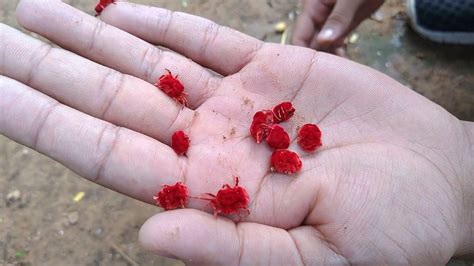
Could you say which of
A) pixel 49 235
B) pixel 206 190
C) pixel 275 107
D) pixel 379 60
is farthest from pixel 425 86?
pixel 49 235

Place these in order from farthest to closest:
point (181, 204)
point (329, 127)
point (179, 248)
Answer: point (329, 127)
point (181, 204)
point (179, 248)

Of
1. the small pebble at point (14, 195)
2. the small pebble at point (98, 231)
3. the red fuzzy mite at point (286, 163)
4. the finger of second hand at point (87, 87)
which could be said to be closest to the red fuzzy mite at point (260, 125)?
the red fuzzy mite at point (286, 163)

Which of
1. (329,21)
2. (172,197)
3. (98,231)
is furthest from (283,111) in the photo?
(98,231)

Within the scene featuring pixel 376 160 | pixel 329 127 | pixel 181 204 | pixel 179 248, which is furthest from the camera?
pixel 329 127

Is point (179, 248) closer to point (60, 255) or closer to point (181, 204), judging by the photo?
point (181, 204)

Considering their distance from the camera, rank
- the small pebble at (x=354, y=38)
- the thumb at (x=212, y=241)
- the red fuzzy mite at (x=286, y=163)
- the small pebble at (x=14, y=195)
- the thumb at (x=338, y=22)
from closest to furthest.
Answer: the thumb at (x=212, y=241) < the red fuzzy mite at (x=286, y=163) < the thumb at (x=338, y=22) < the small pebble at (x=14, y=195) < the small pebble at (x=354, y=38)

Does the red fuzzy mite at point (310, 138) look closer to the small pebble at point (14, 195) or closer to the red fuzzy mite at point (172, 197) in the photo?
the red fuzzy mite at point (172, 197)

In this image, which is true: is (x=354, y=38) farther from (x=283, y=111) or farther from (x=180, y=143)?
(x=180, y=143)
